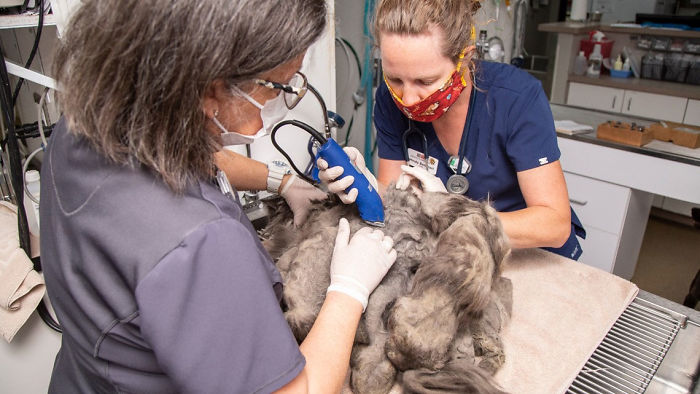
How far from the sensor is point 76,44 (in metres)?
0.68

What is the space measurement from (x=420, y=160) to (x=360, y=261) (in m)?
0.71

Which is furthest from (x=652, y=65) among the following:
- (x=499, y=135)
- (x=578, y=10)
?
(x=499, y=135)

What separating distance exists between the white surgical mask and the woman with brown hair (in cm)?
26

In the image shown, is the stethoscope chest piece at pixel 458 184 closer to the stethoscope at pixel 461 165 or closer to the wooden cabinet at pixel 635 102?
the stethoscope at pixel 461 165

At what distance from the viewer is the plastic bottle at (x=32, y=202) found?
1.42 meters

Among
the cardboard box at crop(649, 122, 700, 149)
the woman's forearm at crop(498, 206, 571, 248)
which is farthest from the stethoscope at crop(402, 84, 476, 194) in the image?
the cardboard box at crop(649, 122, 700, 149)

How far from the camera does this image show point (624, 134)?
7.85 feet

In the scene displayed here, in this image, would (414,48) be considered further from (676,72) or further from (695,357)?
(676,72)

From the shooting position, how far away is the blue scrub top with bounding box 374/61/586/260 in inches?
52.6

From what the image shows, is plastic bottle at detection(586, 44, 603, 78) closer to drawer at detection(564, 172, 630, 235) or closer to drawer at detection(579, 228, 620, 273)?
drawer at detection(564, 172, 630, 235)

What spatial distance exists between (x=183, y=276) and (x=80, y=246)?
0.19 meters

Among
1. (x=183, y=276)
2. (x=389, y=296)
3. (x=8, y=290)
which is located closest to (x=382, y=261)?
(x=389, y=296)

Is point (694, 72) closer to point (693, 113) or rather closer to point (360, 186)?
point (693, 113)

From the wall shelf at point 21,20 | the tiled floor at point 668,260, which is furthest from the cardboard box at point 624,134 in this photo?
the wall shelf at point 21,20
